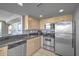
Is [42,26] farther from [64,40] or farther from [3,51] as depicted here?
[3,51]

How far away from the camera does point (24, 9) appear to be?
5.29 feet

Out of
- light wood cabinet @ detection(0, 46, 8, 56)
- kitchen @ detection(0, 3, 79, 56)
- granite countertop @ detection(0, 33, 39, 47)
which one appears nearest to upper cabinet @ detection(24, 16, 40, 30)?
kitchen @ detection(0, 3, 79, 56)

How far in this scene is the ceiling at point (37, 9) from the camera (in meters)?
1.46

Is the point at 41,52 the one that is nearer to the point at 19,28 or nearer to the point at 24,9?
the point at 19,28

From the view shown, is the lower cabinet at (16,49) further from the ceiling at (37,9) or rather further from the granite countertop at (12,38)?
the ceiling at (37,9)

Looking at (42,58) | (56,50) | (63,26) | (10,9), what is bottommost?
(56,50)

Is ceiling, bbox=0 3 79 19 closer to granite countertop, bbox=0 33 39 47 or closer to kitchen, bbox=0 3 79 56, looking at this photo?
kitchen, bbox=0 3 79 56

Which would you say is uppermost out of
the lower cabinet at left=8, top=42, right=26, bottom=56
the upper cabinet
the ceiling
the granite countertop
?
the ceiling

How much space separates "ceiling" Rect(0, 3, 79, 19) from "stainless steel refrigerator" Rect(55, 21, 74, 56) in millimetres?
418

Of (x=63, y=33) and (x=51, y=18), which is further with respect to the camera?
(x=63, y=33)

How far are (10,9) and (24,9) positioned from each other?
23 centimetres

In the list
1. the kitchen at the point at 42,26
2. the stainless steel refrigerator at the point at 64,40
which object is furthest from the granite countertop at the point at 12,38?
the stainless steel refrigerator at the point at 64,40

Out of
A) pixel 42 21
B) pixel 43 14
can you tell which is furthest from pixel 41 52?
pixel 43 14

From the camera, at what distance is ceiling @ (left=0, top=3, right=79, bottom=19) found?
4.80ft
